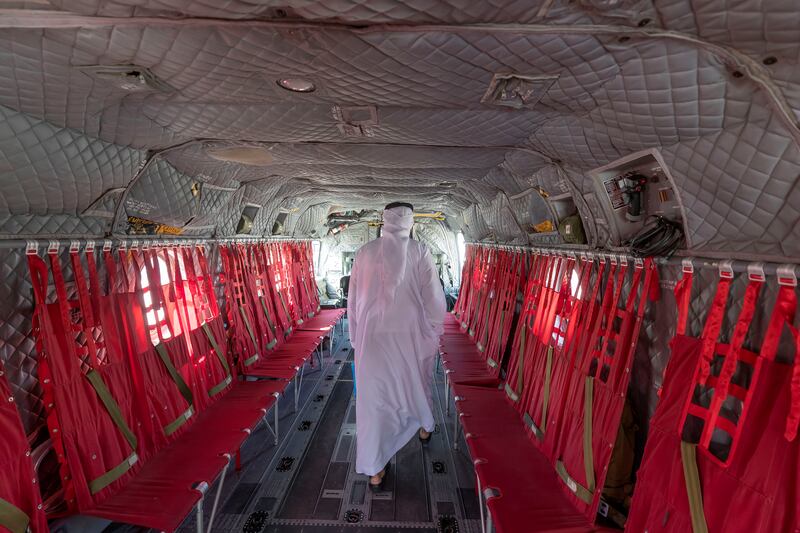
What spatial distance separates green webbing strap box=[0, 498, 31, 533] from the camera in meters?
1.80

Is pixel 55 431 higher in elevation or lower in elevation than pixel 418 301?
lower

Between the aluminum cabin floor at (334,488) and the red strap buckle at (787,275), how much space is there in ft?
9.62

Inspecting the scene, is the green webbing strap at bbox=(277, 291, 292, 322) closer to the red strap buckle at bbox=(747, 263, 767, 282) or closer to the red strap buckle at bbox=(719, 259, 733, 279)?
the red strap buckle at bbox=(719, 259, 733, 279)

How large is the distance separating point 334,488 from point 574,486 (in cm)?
231

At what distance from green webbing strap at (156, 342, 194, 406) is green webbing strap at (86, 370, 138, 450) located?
0.66 meters

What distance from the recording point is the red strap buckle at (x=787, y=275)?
1.40 metres

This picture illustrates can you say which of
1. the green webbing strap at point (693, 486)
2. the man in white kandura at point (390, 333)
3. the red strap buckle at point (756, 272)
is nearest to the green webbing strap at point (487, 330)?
the man in white kandura at point (390, 333)

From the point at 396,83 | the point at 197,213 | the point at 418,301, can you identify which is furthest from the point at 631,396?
the point at 197,213

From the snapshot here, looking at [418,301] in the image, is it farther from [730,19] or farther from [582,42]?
[730,19]

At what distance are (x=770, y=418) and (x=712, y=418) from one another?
238 millimetres

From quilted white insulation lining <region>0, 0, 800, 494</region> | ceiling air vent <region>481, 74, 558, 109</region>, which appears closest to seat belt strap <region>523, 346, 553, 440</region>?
quilted white insulation lining <region>0, 0, 800, 494</region>

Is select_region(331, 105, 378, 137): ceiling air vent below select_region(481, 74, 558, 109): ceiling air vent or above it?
above

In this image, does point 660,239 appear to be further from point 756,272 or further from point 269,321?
point 269,321

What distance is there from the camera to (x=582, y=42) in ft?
4.48
